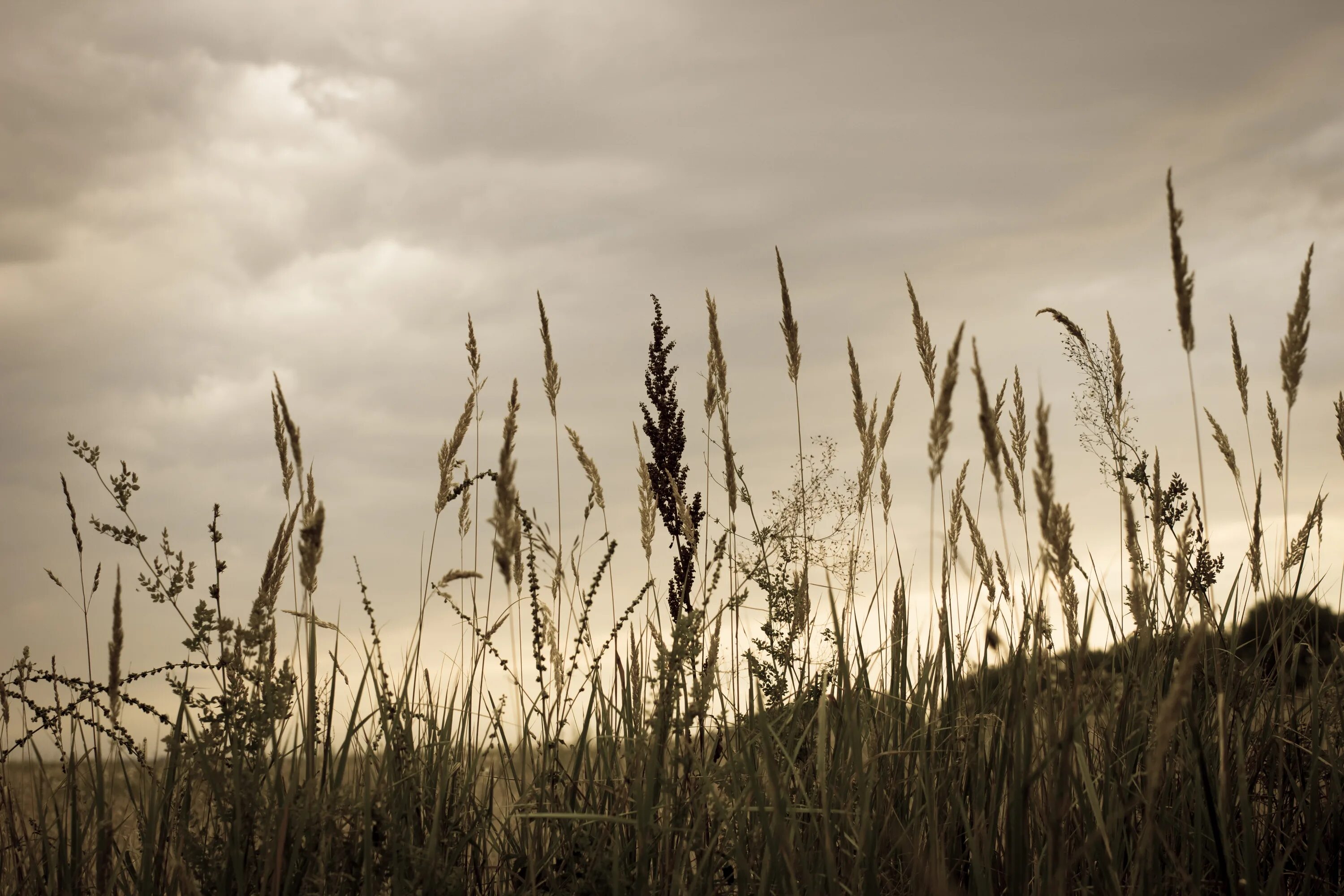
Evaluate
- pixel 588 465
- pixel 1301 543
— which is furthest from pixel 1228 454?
pixel 588 465

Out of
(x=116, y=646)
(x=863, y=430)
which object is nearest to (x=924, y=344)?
(x=863, y=430)

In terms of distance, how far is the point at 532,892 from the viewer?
2.03 m

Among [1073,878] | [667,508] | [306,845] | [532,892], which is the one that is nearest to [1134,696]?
[1073,878]

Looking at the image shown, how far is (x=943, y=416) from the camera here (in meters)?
1.78

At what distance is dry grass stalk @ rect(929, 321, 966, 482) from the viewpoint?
162 centimetres

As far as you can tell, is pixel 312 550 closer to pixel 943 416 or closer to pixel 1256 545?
pixel 943 416

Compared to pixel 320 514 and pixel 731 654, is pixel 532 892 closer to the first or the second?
pixel 320 514

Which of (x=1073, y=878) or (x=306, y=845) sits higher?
(x=306, y=845)

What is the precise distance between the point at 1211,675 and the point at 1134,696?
0.72 m

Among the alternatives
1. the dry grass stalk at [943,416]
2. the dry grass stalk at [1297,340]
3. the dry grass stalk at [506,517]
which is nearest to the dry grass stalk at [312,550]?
the dry grass stalk at [506,517]

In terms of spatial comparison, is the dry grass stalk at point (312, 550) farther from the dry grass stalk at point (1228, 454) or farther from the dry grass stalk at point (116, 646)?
the dry grass stalk at point (1228, 454)

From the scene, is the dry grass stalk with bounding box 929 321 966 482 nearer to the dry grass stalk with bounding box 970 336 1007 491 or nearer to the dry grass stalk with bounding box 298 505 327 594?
the dry grass stalk with bounding box 970 336 1007 491

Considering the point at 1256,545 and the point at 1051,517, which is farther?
the point at 1256,545

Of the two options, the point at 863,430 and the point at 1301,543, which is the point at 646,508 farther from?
the point at 1301,543
